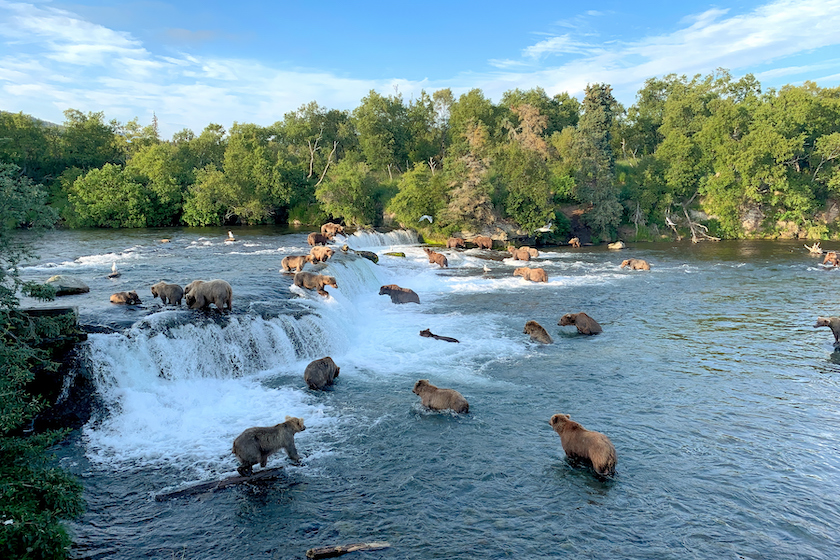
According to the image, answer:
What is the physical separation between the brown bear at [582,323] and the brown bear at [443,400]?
25.9ft

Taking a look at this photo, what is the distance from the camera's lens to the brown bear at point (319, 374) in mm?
13219

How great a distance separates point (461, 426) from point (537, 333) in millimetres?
6963

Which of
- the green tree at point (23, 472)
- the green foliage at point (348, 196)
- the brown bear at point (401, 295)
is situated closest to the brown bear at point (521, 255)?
the brown bear at point (401, 295)

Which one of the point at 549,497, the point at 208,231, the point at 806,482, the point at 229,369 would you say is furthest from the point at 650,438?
the point at 208,231

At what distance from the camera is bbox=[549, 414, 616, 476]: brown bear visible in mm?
9156

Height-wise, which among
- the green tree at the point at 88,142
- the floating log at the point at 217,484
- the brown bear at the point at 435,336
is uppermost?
the green tree at the point at 88,142

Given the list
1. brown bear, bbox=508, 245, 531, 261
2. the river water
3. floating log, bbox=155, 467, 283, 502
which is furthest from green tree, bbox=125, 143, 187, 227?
floating log, bbox=155, 467, 283, 502

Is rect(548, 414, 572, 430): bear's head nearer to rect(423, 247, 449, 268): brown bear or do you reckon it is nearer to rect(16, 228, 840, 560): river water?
rect(16, 228, 840, 560): river water


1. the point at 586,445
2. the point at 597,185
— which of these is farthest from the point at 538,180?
the point at 586,445

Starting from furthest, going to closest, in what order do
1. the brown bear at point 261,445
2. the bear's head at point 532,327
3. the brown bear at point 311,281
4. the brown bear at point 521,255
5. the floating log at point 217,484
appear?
the brown bear at point 521,255 → the brown bear at point 311,281 → the bear's head at point 532,327 → the brown bear at point 261,445 → the floating log at point 217,484

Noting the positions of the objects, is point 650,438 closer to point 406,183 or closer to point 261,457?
point 261,457

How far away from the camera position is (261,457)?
9.19 metres

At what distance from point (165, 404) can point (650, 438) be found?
10.5 meters

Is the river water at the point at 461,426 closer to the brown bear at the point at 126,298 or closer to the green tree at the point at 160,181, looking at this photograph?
the brown bear at the point at 126,298
